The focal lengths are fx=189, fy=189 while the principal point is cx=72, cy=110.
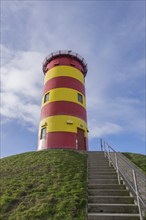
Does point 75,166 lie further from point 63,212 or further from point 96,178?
point 63,212

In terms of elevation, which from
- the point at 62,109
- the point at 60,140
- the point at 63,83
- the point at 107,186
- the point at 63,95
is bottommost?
the point at 107,186

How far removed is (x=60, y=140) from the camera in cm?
1400

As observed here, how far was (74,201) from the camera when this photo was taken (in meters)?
5.80

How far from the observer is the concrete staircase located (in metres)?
4.98

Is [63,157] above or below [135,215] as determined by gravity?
above

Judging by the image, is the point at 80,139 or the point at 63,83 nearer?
the point at 80,139

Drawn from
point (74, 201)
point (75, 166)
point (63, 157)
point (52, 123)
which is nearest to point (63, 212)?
point (74, 201)

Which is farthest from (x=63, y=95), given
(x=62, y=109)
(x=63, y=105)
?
(x=62, y=109)

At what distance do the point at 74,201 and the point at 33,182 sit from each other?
7.73ft

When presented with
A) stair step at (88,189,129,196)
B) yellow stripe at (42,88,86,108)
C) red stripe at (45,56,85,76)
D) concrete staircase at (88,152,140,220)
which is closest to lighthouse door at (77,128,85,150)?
yellow stripe at (42,88,86,108)

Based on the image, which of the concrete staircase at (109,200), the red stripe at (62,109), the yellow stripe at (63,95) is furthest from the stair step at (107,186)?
the yellow stripe at (63,95)

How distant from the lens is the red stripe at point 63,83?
53.0 feet

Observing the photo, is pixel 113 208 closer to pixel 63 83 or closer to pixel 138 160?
pixel 138 160

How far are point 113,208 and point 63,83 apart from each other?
1207cm
